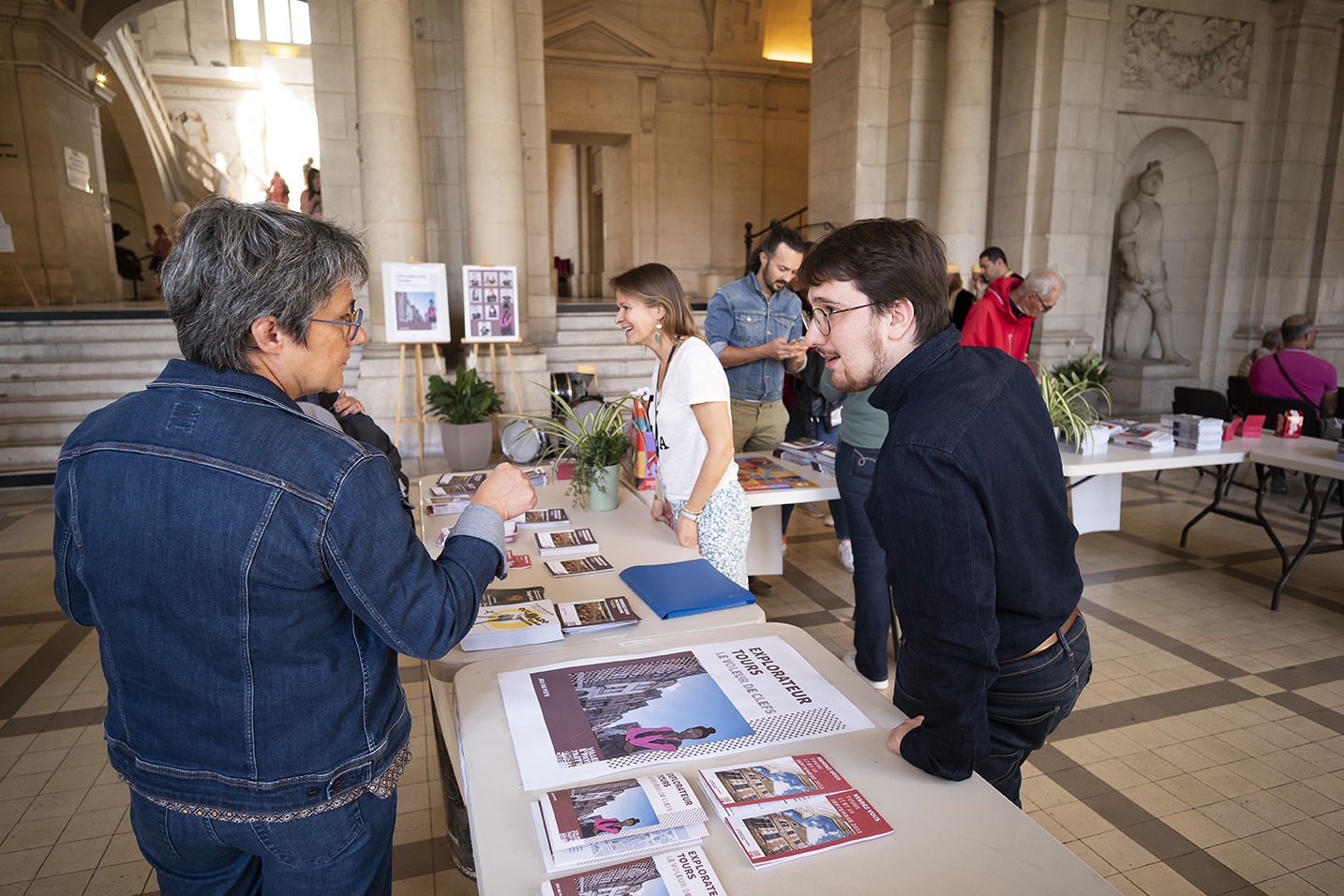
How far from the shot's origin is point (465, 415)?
7.08 m

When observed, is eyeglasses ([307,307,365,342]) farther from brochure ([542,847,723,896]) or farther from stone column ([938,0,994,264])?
stone column ([938,0,994,264])

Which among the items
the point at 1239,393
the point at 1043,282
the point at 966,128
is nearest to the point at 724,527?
the point at 1043,282

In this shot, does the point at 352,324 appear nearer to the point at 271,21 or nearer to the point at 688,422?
the point at 688,422

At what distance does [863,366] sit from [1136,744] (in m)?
2.47

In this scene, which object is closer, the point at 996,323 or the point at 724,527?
the point at 724,527

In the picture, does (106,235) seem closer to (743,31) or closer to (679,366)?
(743,31)

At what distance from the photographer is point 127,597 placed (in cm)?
108

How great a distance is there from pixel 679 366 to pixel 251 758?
1738mm

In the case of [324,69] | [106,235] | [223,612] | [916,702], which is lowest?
[916,702]

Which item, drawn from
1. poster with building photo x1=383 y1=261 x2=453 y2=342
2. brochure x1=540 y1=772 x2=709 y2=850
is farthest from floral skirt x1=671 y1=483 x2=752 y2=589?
poster with building photo x1=383 y1=261 x2=453 y2=342

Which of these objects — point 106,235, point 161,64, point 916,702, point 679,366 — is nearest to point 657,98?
point 106,235

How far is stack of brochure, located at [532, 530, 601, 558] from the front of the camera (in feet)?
8.02

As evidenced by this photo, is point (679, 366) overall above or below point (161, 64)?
below

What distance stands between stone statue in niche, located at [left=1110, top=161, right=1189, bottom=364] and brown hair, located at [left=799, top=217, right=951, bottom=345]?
1040 centimetres
